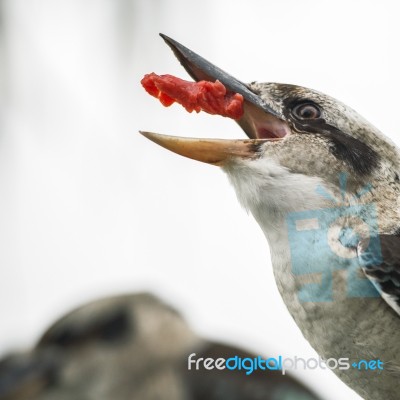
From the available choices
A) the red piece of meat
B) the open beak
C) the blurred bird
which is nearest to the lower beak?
the open beak

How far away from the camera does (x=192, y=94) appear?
108 inches

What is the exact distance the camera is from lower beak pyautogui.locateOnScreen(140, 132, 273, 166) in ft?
8.56

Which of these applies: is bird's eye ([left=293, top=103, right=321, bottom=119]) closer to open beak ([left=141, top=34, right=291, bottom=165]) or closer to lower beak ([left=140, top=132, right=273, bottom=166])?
open beak ([left=141, top=34, right=291, bottom=165])

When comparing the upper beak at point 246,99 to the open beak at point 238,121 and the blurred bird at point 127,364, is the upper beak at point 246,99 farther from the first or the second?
the blurred bird at point 127,364

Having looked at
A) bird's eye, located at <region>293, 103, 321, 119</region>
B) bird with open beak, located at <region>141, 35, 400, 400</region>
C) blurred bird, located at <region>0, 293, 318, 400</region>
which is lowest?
blurred bird, located at <region>0, 293, 318, 400</region>

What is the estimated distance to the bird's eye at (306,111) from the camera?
2.76m

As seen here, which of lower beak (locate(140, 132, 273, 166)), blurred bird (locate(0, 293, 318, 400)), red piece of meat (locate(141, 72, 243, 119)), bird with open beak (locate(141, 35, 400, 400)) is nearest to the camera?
bird with open beak (locate(141, 35, 400, 400))

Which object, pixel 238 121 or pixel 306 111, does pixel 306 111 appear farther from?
pixel 238 121

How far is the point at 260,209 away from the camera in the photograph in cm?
265

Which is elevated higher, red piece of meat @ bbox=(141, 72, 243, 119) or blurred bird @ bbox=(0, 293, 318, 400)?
red piece of meat @ bbox=(141, 72, 243, 119)

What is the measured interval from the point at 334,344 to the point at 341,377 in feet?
0.40

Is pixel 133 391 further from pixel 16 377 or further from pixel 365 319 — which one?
pixel 365 319

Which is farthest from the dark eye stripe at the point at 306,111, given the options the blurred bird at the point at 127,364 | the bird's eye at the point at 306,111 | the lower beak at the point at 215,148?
the blurred bird at the point at 127,364

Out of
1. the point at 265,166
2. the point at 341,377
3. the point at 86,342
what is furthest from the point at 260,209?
the point at 86,342
